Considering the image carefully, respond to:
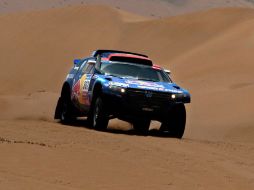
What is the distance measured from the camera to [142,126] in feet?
57.2

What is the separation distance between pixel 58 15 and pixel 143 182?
130ft

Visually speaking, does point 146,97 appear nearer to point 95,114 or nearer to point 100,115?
point 100,115

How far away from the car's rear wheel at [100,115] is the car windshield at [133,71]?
0.84m

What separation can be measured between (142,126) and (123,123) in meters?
1.58

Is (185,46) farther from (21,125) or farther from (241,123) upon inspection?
(21,125)

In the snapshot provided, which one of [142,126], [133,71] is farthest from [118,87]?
[142,126]

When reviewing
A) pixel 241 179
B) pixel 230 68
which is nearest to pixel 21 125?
pixel 241 179

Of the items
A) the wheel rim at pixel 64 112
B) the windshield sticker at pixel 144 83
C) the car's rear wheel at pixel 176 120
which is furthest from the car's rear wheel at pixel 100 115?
the wheel rim at pixel 64 112

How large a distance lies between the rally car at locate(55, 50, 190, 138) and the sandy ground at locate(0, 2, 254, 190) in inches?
17.5

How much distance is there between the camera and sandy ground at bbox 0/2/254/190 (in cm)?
947

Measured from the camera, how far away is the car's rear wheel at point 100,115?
607 inches

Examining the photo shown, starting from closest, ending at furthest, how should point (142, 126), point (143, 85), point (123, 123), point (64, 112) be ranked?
point (143, 85)
point (142, 126)
point (64, 112)
point (123, 123)

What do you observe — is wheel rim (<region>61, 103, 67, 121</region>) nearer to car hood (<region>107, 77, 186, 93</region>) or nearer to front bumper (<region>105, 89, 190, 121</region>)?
car hood (<region>107, 77, 186, 93</region>)

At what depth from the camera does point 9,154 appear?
33.1 feet
